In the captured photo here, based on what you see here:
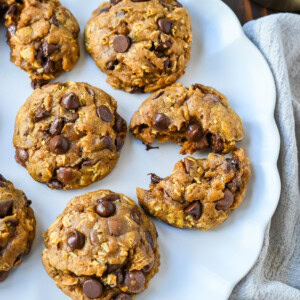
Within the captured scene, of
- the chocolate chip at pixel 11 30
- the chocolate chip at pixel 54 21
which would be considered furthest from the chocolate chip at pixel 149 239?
the chocolate chip at pixel 11 30

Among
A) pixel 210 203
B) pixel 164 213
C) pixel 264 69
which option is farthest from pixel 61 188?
pixel 264 69

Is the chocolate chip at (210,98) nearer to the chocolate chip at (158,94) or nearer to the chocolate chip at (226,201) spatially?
the chocolate chip at (158,94)

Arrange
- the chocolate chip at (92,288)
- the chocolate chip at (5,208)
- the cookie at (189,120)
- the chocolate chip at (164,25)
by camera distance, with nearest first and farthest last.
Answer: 1. the chocolate chip at (92,288)
2. the chocolate chip at (5,208)
3. the cookie at (189,120)
4. the chocolate chip at (164,25)

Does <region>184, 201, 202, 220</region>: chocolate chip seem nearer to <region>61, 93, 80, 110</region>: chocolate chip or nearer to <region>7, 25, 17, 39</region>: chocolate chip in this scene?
<region>61, 93, 80, 110</region>: chocolate chip

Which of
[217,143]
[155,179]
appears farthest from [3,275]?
[217,143]

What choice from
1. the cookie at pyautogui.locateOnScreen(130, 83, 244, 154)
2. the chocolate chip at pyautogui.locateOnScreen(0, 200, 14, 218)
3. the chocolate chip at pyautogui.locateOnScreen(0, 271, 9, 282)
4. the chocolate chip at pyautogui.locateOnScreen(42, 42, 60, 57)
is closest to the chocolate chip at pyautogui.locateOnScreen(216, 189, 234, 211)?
the cookie at pyautogui.locateOnScreen(130, 83, 244, 154)
